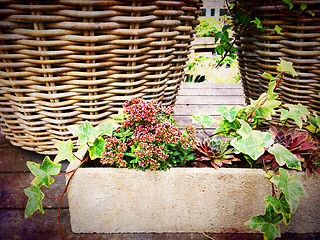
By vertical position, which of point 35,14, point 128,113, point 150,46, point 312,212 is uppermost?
point 35,14

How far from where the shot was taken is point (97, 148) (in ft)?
2.81

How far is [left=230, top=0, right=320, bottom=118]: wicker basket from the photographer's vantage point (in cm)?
102

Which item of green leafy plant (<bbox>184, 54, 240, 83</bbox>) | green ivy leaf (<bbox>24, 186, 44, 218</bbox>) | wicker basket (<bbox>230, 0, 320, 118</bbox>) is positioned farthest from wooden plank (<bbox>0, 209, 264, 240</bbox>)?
green leafy plant (<bbox>184, 54, 240, 83</bbox>)

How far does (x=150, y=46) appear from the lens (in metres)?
0.99

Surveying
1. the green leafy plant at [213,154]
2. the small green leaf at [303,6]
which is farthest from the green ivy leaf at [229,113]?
the small green leaf at [303,6]

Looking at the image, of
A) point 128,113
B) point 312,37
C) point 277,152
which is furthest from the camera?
point 312,37

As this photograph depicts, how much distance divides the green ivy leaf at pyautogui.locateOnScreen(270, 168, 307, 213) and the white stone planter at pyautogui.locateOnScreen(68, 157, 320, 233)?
0.09 meters

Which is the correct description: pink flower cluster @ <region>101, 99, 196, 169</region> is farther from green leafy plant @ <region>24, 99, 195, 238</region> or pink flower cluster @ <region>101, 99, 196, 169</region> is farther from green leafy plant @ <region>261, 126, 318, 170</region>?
green leafy plant @ <region>261, 126, 318, 170</region>

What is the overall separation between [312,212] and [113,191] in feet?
2.22

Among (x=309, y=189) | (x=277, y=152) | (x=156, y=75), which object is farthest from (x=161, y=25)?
(x=309, y=189)

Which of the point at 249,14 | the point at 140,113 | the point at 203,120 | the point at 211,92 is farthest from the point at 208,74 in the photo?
the point at 140,113

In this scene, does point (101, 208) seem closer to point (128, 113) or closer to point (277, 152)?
point (128, 113)

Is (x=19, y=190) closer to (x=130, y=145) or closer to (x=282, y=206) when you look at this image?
(x=130, y=145)

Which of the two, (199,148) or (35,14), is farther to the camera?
(199,148)
